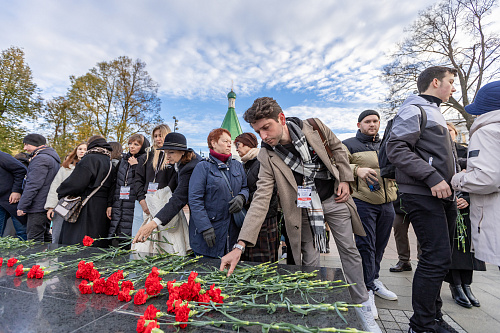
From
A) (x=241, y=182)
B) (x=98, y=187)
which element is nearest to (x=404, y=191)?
(x=241, y=182)

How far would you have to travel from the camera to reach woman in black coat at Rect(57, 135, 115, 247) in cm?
345

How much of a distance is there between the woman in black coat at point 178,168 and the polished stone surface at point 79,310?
1172 mm

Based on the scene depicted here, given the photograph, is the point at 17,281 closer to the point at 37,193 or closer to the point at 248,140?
the point at 248,140

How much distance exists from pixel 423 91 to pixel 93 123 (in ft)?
65.9

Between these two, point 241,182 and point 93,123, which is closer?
point 241,182

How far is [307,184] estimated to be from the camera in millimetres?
2430

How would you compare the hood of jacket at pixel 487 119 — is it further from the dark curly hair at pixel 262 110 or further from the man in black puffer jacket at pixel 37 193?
the man in black puffer jacket at pixel 37 193

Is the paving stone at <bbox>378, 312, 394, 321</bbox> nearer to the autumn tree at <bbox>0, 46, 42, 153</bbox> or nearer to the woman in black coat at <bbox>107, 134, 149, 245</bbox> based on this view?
the woman in black coat at <bbox>107, 134, 149, 245</bbox>

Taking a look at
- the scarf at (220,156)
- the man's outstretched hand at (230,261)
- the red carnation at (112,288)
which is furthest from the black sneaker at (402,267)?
the red carnation at (112,288)

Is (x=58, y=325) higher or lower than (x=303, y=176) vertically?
lower

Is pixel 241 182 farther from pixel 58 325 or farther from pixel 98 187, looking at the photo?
pixel 58 325

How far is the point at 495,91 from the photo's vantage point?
2184 mm

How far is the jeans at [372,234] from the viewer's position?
3.05 meters

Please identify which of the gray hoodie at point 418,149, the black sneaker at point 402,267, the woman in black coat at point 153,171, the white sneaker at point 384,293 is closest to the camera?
the gray hoodie at point 418,149
